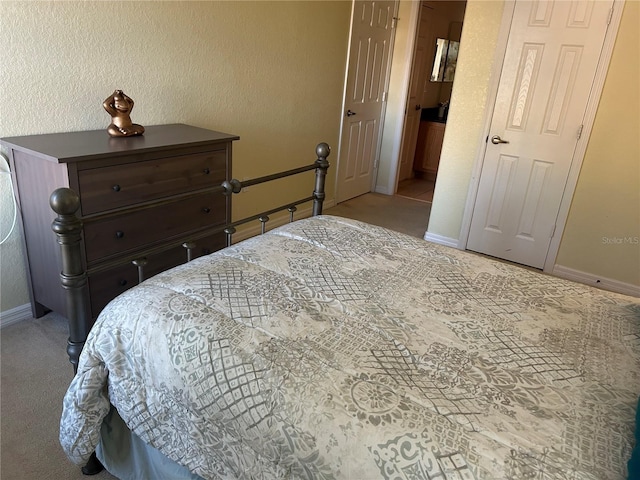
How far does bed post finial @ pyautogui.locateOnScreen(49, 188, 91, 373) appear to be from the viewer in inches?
58.4

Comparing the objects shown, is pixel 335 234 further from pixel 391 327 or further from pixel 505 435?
pixel 505 435

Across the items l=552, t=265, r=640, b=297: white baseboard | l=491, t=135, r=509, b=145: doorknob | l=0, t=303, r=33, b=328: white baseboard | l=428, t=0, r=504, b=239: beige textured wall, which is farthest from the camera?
l=491, t=135, r=509, b=145: doorknob

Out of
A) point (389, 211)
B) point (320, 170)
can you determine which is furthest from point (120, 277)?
point (389, 211)

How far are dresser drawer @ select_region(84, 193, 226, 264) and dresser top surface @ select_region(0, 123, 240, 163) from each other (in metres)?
0.32

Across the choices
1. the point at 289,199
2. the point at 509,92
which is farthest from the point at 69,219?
the point at 509,92

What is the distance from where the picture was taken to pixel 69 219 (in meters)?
1.51

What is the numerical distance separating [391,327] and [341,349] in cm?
23

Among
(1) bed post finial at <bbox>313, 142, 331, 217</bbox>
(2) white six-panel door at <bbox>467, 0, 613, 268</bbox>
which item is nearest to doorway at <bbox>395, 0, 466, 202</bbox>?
(2) white six-panel door at <bbox>467, 0, 613, 268</bbox>

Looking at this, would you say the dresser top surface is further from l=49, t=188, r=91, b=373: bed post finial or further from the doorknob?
the doorknob

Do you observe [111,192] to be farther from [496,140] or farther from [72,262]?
[496,140]

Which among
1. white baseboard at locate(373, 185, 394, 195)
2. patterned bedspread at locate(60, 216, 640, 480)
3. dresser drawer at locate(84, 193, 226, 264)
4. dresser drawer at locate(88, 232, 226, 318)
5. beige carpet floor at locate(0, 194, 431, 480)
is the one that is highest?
patterned bedspread at locate(60, 216, 640, 480)

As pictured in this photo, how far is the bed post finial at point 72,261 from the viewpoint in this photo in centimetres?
148

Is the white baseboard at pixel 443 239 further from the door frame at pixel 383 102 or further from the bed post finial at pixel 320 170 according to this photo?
the bed post finial at pixel 320 170

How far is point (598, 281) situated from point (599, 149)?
1050mm
